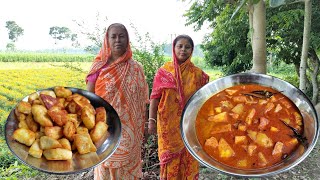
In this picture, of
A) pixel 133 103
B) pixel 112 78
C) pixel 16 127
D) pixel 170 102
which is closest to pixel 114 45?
pixel 112 78

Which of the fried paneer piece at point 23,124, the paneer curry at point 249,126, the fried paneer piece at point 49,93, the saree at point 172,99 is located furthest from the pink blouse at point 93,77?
Answer: the paneer curry at point 249,126

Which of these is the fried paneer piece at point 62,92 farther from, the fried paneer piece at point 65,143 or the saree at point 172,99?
the saree at point 172,99

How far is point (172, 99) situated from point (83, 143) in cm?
95

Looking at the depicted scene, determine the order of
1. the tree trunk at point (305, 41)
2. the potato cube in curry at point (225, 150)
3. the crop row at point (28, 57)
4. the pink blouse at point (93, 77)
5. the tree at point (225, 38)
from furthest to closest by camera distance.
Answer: the crop row at point (28, 57) < the tree at point (225, 38) < the tree trunk at point (305, 41) < the pink blouse at point (93, 77) < the potato cube in curry at point (225, 150)

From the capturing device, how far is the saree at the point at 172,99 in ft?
7.70

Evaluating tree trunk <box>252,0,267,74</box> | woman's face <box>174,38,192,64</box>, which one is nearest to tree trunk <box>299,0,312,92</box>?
tree trunk <box>252,0,267,74</box>

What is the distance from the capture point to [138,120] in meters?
2.41

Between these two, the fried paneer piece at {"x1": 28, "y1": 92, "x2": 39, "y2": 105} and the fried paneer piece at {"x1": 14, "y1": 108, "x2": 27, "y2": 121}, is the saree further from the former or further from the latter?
the fried paneer piece at {"x1": 14, "y1": 108, "x2": 27, "y2": 121}

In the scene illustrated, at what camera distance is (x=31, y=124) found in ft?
5.24

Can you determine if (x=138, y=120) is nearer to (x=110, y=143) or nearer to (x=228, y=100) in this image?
(x=110, y=143)

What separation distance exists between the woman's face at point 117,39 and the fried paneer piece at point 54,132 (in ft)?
2.73

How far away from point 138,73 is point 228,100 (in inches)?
32.4

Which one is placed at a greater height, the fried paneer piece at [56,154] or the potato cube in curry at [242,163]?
the fried paneer piece at [56,154]

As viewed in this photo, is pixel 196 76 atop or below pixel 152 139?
atop
